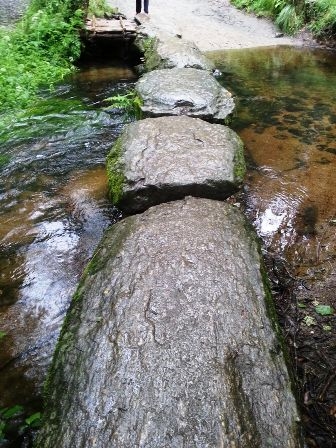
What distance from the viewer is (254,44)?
1023 cm

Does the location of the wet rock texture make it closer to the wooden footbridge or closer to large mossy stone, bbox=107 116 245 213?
the wooden footbridge

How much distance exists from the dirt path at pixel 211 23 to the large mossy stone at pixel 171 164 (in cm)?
687

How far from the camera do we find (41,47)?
8.06 metres

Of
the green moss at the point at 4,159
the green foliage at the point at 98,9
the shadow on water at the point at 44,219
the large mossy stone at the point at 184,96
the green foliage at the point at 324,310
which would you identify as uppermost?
the large mossy stone at the point at 184,96

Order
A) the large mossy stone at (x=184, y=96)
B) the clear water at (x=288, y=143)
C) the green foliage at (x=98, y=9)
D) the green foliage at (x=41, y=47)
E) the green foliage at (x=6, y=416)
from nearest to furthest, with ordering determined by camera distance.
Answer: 1. the green foliage at (x=6, y=416)
2. the clear water at (x=288, y=143)
3. the large mossy stone at (x=184, y=96)
4. the green foliage at (x=41, y=47)
5. the green foliage at (x=98, y=9)

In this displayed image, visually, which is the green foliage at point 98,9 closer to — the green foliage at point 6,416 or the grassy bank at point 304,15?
the grassy bank at point 304,15

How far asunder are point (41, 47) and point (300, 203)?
638cm

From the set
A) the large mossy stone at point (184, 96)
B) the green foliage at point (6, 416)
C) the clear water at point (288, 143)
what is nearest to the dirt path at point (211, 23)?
the clear water at point (288, 143)

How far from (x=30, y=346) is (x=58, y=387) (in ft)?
2.75

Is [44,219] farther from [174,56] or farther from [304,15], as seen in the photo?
[304,15]

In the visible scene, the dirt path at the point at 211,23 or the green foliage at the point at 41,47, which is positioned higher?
the green foliage at the point at 41,47

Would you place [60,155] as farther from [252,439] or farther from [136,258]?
[252,439]

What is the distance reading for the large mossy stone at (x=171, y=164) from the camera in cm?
294

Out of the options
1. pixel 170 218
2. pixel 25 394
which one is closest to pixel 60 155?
pixel 170 218
